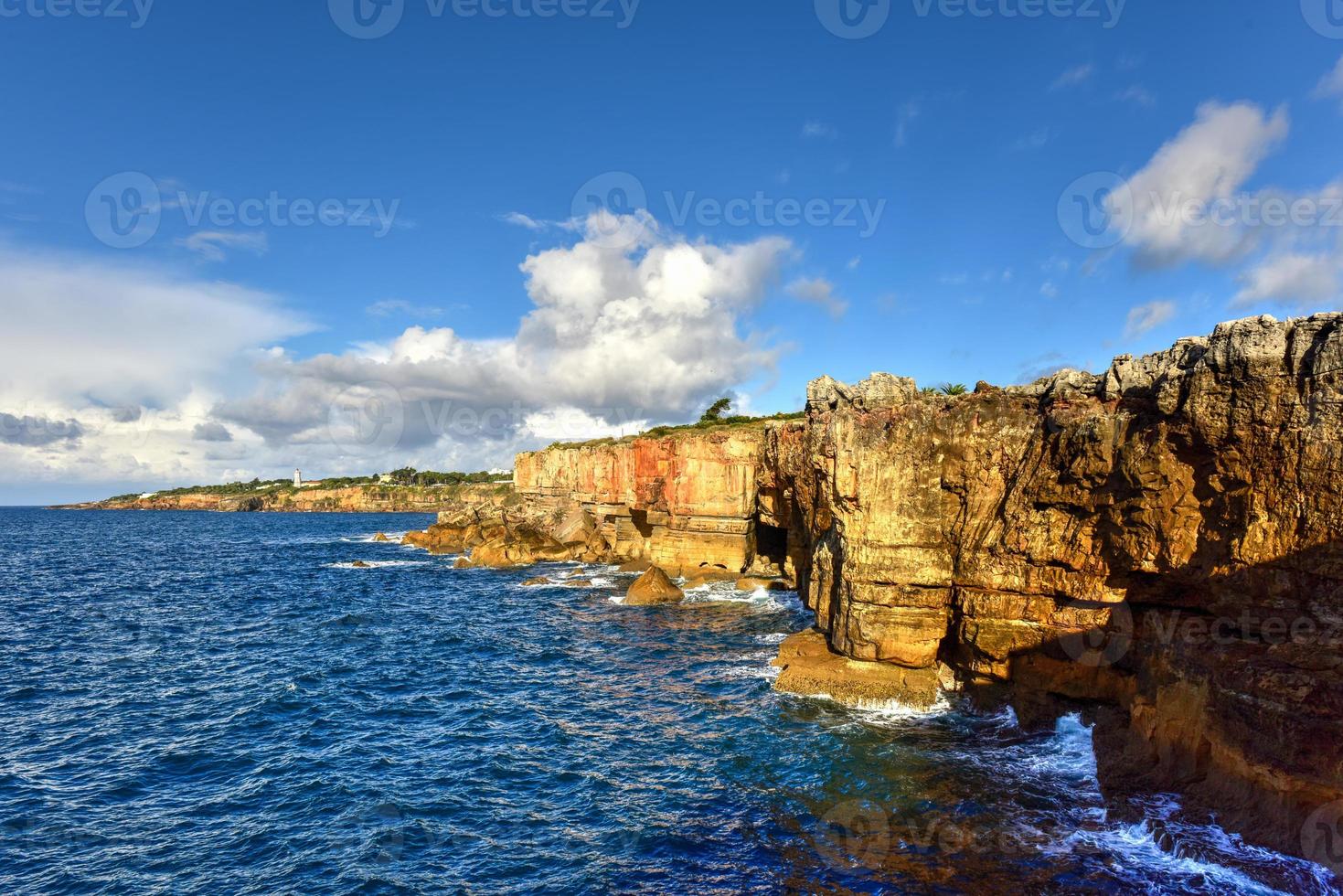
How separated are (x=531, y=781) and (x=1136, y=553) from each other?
20429 mm

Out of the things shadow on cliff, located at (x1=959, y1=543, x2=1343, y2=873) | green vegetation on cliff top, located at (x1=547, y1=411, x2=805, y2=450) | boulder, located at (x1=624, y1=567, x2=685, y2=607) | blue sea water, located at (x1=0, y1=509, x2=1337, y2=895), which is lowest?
blue sea water, located at (x1=0, y1=509, x2=1337, y2=895)

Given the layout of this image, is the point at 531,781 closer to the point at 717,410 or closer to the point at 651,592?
the point at 651,592

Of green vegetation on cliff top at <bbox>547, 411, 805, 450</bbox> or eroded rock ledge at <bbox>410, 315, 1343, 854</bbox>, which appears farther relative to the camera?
green vegetation on cliff top at <bbox>547, 411, 805, 450</bbox>

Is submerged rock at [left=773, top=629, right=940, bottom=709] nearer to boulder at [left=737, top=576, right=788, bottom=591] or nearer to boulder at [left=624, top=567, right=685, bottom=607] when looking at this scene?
boulder at [left=624, top=567, right=685, bottom=607]

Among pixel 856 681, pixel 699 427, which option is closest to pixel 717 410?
pixel 699 427

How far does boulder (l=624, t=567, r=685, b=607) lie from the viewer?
48688 mm

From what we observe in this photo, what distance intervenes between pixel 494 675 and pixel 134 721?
1458 cm

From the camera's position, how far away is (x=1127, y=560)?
20266 millimetres

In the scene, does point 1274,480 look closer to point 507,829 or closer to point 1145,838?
point 1145,838

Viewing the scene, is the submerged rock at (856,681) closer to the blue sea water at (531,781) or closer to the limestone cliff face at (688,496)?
the blue sea water at (531,781)

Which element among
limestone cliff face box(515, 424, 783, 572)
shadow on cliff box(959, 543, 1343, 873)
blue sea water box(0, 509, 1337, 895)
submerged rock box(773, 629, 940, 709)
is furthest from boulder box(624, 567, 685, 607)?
shadow on cliff box(959, 543, 1343, 873)

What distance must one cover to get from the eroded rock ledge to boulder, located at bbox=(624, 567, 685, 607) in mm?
17272

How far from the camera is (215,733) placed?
25.4 m

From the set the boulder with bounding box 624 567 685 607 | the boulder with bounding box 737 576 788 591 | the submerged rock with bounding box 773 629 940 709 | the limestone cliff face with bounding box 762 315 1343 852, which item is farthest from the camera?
the boulder with bounding box 737 576 788 591
